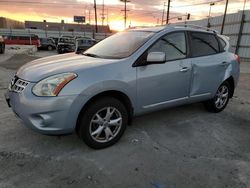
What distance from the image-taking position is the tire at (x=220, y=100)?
4.67 m

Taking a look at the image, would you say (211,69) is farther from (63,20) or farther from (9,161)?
(63,20)

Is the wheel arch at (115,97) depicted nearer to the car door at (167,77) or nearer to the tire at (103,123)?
the tire at (103,123)

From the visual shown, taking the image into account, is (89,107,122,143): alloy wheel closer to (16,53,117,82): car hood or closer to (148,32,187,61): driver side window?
(16,53,117,82): car hood

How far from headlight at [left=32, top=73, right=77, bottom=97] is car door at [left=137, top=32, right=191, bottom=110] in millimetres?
1040

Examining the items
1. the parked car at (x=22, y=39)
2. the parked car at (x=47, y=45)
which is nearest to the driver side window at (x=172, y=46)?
the parked car at (x=47, y=45)

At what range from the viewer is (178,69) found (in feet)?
12.1

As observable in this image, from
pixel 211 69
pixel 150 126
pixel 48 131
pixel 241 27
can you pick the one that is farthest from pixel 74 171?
pixel 241 27

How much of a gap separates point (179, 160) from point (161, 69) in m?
1.36

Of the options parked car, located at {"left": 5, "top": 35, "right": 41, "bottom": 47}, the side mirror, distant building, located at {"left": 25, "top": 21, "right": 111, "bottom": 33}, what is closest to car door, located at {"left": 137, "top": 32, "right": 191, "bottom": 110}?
the side mirror

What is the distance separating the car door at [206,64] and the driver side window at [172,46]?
232mm

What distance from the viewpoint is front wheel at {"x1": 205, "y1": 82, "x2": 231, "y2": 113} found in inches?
184

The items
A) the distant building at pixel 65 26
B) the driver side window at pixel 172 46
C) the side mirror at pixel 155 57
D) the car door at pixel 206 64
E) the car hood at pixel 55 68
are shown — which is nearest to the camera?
the car hood at pixel 55 68

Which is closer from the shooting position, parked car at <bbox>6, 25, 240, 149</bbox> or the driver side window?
parked car at <bbox>6, 25, 240, 149</bbox>

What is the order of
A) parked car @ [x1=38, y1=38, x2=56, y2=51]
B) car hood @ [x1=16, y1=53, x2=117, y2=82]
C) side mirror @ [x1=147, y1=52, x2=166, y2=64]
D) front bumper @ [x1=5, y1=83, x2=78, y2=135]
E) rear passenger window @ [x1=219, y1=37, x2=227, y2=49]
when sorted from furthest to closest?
1. parked car @ [x1=38, y1=38, x2=56, y2=51]
2. rear passenger window @ [x1=219, y1=37, x2=227, y2=49]
3. side mirror @ [x1=147, y1=52, x2=166, y2=64]
4. car hood @ [x1=16, y1=53, x2=117, y2=82]
5. front bumper @ [x1=5, y1=83, x2=78, y2=135]
